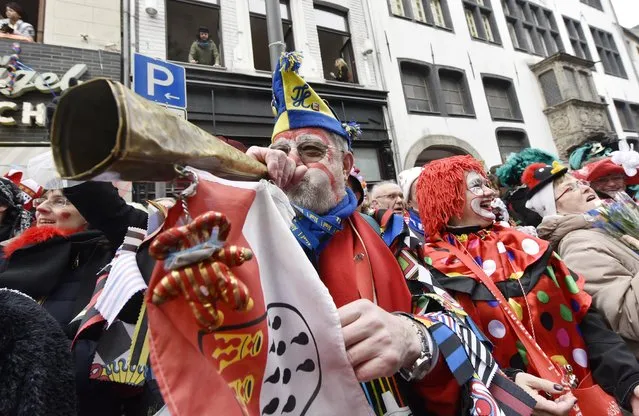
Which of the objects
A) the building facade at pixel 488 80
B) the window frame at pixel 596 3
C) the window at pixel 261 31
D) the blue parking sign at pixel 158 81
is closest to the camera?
the blue parking sign at pixel 158 81

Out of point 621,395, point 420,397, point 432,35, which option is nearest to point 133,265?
point 420,397

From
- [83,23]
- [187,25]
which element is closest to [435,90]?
[187,25]

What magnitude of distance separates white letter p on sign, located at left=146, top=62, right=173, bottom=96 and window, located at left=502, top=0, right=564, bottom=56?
1342 centimetres

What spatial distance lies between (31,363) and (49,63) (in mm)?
6561

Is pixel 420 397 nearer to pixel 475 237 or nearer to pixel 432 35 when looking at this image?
pixel 475 237

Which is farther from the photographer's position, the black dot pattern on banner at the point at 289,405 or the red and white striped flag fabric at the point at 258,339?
the black dot pattern on banner at the point at 289,405

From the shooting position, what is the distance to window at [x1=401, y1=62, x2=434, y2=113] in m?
9.71

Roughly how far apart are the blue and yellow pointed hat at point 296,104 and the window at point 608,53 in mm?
19138

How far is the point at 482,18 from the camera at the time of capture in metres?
12.1

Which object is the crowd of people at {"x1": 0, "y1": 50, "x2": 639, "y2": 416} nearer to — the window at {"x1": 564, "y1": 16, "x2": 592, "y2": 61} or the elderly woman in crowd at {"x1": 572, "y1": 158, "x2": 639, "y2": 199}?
the elderly woman in crowd at {"x1": 572, "y1": 158, "x2": 639, "y2": 199}

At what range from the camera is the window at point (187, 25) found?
7.36 m

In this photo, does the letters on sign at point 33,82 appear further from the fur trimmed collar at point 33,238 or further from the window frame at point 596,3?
the window frame at point 596,3

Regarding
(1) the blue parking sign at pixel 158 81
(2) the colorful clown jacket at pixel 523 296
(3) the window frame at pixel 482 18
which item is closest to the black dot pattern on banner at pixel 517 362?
(2) the colorful clown jacket at pixel 523 296

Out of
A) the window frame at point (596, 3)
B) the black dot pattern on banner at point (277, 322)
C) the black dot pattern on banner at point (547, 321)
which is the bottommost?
the black dot pattern on banner at point (547, 321)
